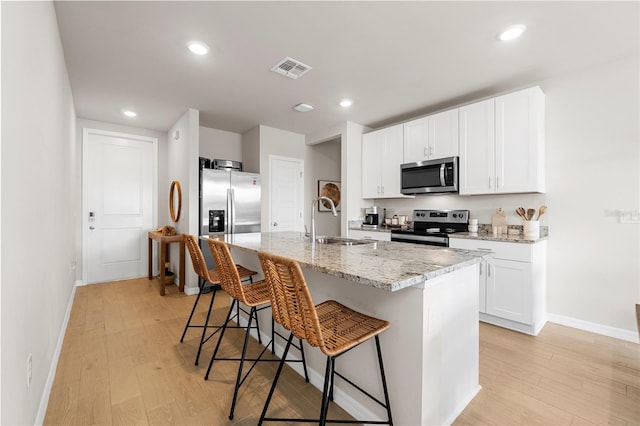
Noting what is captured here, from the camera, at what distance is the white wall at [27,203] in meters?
1.09

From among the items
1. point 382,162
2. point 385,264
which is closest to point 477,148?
point 382,162

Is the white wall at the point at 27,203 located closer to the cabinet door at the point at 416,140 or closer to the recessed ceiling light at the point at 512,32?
the recessed ceiling light at the point at 512,32

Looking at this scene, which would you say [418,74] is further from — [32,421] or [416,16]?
[32,421]

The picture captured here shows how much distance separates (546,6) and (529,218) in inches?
77.8

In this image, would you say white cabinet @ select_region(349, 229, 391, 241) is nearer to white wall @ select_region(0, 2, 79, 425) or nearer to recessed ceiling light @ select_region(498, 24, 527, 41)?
recessed ceiling light @ select_region(498, 24, 527, 41)

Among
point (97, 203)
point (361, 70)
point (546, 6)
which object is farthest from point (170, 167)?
point (546, 6)

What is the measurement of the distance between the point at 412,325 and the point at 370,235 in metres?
2.82

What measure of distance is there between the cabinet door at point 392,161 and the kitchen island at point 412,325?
241 cm

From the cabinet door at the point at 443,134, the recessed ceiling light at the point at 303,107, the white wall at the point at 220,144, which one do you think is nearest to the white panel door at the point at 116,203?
the white wall at the point at 220,144

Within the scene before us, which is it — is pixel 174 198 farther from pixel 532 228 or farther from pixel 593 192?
pixel 593 192

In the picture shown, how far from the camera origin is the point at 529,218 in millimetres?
3102

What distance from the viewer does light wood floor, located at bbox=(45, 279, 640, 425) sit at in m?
1.66

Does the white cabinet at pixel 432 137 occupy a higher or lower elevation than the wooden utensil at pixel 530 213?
higher

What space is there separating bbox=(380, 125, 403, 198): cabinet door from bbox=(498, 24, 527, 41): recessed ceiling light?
182cm
